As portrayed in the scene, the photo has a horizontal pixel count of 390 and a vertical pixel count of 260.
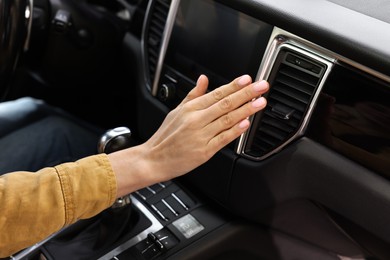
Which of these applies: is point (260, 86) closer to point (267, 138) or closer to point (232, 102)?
point (232, 102)

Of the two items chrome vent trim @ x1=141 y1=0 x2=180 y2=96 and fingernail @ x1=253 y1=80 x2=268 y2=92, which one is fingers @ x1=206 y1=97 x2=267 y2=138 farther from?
chrome vent trim @ x1=141 y1=0 x2=180 y2=96

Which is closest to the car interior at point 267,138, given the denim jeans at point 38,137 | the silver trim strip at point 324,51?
the silver trim strip at point 324,51

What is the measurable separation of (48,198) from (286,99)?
15.4 inches

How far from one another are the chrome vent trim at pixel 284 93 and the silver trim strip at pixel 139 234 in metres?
0.25

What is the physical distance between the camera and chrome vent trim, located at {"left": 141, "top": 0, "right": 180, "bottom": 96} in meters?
1.05

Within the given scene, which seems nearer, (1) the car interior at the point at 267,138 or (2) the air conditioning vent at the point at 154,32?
(1) the car interior at the point at 267,138

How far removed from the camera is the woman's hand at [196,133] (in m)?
0.78

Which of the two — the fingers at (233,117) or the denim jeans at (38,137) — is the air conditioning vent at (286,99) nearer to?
the fingers at (233,117)

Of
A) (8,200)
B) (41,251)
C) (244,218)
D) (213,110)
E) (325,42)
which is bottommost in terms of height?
(41,251)

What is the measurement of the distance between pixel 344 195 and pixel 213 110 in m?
0.26

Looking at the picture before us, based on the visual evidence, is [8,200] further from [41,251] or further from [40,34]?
[40,34]

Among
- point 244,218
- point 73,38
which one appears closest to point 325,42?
point 244,218

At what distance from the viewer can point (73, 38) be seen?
1.41 meters

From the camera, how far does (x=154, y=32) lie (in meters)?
1.15
